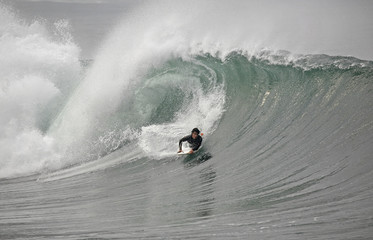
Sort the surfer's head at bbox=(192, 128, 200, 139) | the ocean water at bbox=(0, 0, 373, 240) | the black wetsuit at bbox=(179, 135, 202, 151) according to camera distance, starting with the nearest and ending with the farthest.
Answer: the ocean water at bbox=(0, 0, 373, 240), the surfer's head at bbox=(192, 128, 200, 139), the black wetsuit at bbox=(179, 135, 202, 151)

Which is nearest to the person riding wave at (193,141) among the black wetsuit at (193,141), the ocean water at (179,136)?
the black wetsuit at (193,141)

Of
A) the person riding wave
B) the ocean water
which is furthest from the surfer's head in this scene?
the ocean water

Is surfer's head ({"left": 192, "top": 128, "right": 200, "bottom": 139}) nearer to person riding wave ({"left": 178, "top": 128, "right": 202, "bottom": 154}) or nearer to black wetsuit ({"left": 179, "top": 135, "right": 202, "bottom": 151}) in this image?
person riding wave ({"left": 178, "top": 128, "right": 202, "bottom": 154})

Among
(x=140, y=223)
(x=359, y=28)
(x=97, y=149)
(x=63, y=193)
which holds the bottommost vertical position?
(x=140, y=223)

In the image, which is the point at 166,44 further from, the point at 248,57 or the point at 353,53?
the point at 353,53

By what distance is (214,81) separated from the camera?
1407 cm

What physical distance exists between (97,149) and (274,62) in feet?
20.4

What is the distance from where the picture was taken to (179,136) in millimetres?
11641

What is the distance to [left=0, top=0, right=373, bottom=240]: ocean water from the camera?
6.16 meters

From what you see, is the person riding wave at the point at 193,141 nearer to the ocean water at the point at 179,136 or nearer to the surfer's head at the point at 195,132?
the surfer's head at the point at 195,132

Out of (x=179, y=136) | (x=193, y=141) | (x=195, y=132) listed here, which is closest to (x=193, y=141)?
(x=193, y=141)

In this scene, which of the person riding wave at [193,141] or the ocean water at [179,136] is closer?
the ocean water at [179,136]

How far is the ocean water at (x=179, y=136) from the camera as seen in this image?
6164 mm

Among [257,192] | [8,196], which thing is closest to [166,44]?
[8,196]
